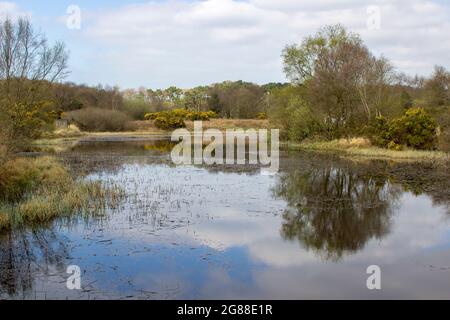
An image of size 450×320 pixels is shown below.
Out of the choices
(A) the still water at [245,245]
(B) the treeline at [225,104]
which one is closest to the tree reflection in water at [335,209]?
(A) the still water at [245,245]

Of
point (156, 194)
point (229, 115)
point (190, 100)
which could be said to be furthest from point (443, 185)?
point (190, 100)

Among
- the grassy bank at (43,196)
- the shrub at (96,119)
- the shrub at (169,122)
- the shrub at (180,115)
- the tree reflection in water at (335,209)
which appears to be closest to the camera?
the tree reflection in water at (335,209)

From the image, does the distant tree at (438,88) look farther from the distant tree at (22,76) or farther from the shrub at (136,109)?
the shrub at (136,109)

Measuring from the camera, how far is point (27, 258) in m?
8.14

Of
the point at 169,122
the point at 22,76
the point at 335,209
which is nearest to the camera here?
the point at 335,209

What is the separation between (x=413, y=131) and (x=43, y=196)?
65.4ft

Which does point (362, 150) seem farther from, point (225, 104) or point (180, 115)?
point (225, 104)

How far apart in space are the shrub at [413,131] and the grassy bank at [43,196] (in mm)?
17464

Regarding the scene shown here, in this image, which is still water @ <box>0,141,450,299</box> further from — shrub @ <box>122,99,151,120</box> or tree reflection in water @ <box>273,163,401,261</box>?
shrub @ <box>122,99,151,120</box>

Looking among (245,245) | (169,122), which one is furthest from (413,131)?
(169,122)

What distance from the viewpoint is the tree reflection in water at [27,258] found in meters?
6.90

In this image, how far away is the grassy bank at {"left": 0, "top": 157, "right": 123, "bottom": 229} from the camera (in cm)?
1077

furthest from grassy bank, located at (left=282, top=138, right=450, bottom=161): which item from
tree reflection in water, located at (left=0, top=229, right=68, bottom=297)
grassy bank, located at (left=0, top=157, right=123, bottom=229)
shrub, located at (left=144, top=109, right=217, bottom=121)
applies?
shrub, located at (left=144, top=109, right=217, bottom=121)

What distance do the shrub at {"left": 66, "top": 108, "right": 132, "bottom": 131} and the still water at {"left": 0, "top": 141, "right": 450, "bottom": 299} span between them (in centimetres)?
4486
